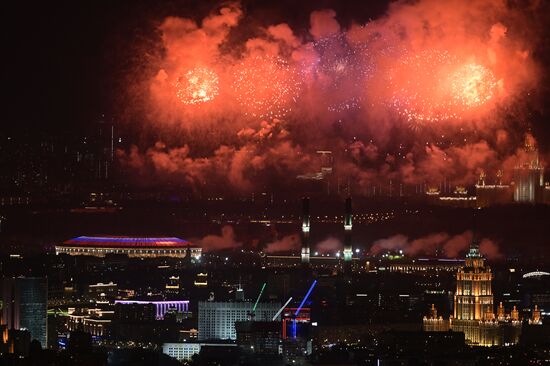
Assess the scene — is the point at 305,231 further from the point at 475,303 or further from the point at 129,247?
the point at 475,303

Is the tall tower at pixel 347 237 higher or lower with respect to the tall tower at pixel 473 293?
higher

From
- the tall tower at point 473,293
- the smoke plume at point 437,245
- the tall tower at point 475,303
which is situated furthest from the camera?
the smoke plume at point 437,245

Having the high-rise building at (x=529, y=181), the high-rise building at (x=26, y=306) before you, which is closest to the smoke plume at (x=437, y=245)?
the high-rise building at (x=529, y=181)

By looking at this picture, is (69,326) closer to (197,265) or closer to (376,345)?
(376,345)

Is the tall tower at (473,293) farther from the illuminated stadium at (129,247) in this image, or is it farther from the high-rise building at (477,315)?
the illuminated stadium at (129,247)

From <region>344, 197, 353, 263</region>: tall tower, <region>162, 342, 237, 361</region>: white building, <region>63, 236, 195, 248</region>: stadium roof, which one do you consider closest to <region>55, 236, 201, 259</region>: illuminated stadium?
<region>63, 236, 195, 248</region>: stadium roof

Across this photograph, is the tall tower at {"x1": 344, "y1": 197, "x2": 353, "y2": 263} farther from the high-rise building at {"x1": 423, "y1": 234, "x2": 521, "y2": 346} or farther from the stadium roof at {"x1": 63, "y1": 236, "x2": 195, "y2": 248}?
the high-rise building at {"x1": 423, "y1": 234, "x2": 521, "y2": 346}
